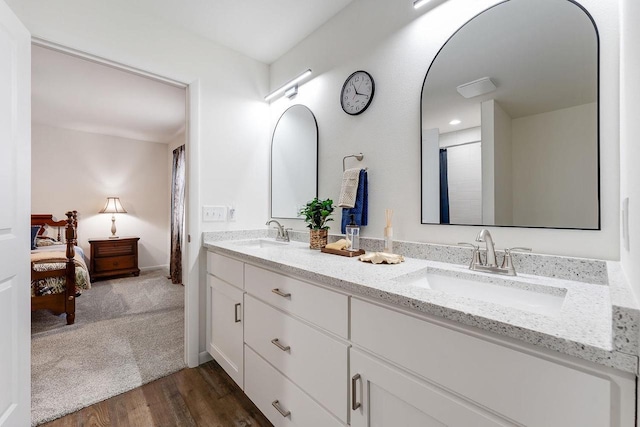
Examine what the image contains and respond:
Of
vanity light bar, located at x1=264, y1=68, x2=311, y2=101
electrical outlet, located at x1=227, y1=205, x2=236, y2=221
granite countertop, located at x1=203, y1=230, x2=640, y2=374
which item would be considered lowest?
granite countertop, located at x1=203, y1=230, x2=640, y2=374

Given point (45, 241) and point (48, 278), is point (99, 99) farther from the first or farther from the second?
point (45, 241)

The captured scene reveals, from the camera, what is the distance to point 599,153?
971 millimetres

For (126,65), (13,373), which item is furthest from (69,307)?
(126,65)

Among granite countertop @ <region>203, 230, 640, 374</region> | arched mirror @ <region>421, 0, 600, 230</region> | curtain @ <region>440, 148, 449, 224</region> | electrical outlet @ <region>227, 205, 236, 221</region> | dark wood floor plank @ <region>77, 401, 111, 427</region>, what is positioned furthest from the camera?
electrical outlet @ <region>227, 205, 236, 221</region>

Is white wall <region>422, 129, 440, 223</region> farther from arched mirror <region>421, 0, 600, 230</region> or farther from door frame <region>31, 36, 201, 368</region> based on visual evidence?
door frame <region>31, 36, 201, 368</region>

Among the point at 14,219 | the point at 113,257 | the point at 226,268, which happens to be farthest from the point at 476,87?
the point at 113,257

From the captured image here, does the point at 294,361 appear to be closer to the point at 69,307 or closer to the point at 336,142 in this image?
the point at 336,142

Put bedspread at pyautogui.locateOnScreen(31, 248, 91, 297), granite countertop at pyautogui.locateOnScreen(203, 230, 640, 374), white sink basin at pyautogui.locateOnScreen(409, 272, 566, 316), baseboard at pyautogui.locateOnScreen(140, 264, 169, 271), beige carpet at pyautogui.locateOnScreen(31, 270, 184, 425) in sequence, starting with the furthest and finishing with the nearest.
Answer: baseboard at pyautogui.locateOnScreen(140, 264, 169, 271)
bedspread at pyautogui.locateOnScreen(31, 248, 91, 297)
beige carpet at pyautogui.locateOnScreen(31, 270, 184, 425)
white sink basin at pyautogui.locateOnScreen(409, 272, 566, 316)
granite countertop at pyautogui.locateOnScreen(203, 230, 640, 374)

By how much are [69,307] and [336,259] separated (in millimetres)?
2956

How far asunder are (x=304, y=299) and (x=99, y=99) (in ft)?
12.0

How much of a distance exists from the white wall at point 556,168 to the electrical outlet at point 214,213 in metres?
1.86

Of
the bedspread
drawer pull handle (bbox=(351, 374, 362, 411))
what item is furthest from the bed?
drawer pull handle (bbox=(351, 374, 362, 411))

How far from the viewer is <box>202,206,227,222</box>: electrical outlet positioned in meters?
2.08

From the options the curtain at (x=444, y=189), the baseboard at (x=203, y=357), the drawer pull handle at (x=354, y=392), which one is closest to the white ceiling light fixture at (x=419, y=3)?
the curtain at (x=444, y=189)
